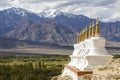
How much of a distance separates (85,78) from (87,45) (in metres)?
6.40

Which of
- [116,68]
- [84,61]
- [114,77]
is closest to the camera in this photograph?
[114,77]

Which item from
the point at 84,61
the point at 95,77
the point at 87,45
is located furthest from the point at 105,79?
the point at 87,45

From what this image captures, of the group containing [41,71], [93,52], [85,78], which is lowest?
[41,71]

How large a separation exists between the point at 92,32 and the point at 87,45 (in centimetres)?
202

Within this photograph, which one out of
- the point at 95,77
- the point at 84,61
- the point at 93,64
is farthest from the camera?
the point at 84,61

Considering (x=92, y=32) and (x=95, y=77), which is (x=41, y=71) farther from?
(x=95, y=77)

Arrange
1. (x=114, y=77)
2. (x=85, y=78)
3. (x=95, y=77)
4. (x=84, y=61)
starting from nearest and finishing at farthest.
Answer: (x=114, y=77) → (x=95, y=77) → (x=85, y=78) → (x=84, y=61)

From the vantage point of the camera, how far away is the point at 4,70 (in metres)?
84.9

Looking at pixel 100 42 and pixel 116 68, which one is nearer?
pixel 116 68

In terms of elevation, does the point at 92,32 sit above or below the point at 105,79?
above

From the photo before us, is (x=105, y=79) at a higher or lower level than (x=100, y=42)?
lower

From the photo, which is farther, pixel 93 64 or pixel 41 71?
pixel 41 71

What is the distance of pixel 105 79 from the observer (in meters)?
20.0

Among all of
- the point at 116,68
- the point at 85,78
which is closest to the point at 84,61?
the point at 85,78
